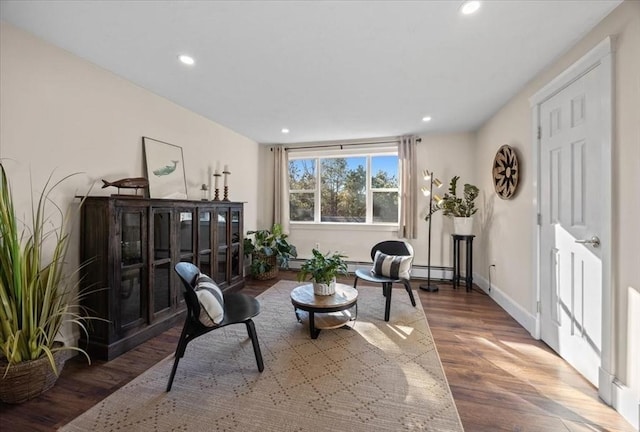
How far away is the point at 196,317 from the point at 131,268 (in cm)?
98

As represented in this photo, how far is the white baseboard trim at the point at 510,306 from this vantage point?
8.65ft

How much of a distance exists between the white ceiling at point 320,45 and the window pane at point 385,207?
6.20 ft

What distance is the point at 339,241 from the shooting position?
5.07 metres

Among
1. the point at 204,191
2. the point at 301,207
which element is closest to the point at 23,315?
the point at 204,191

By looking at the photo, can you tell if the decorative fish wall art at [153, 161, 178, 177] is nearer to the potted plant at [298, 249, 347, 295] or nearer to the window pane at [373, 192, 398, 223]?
the potted plant at [298, 249, 347, 295]

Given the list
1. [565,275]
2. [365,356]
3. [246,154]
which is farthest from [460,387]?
[246,154]

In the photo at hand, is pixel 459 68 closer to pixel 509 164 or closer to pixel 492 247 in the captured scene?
pixel 509 164

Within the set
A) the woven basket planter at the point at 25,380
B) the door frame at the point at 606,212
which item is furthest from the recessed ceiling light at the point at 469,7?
the woven basket planter at the point at 25,380

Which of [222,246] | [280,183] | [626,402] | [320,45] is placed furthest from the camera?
[280,183]

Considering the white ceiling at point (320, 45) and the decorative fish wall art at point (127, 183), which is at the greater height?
the white ceiling at point (320, 45)

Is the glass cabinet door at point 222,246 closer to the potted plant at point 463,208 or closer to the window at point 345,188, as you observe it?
the window at point 345,188

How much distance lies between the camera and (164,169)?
10.2ft

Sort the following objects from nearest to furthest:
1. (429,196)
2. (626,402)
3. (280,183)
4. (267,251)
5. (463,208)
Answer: (626,402), (463,208), (267,251), (429,196), (280,183)

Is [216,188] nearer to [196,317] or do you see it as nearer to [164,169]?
[164,169]
